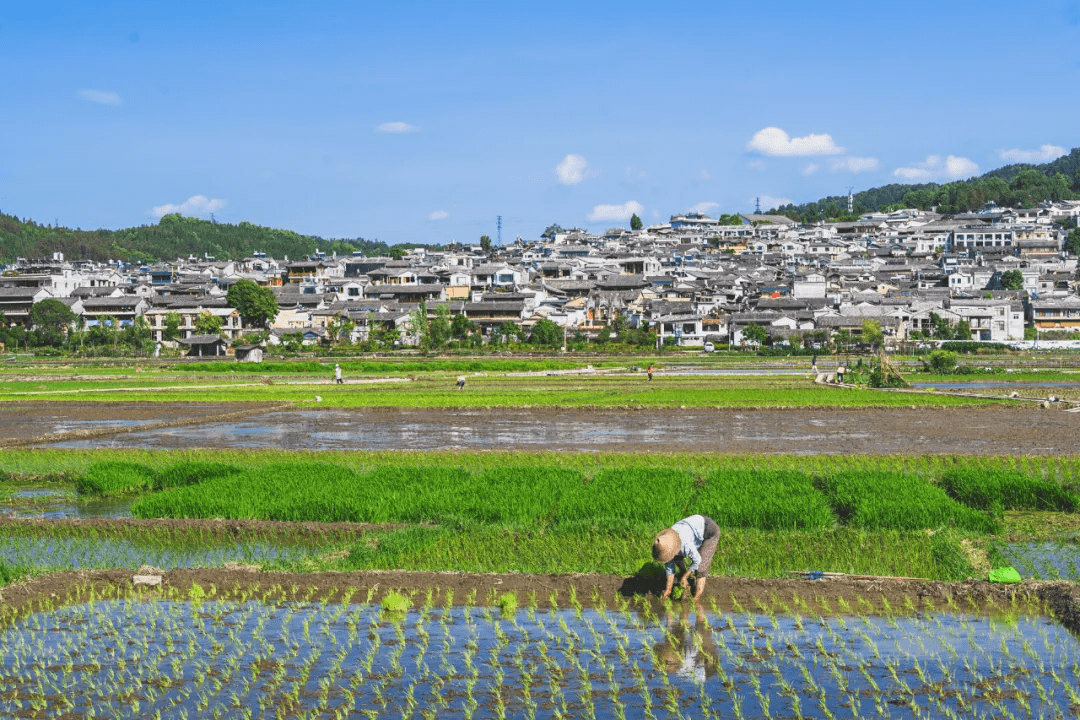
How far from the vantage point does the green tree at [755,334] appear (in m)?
68.1

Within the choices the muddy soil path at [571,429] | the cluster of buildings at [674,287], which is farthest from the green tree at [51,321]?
the muddy soil path at [571,429]

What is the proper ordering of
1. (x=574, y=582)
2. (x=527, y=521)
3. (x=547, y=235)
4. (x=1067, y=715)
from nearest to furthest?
(x=1067, y=715)
(x=574, y=582)
(x=527, y=521)
(x=547, y=235)

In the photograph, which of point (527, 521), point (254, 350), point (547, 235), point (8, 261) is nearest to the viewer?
point (527, 521)

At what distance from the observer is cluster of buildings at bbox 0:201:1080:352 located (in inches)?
2886

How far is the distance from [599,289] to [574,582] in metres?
76.4

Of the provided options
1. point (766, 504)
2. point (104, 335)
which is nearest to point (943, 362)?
point (766, 504)

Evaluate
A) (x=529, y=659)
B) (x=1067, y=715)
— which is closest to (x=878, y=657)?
(x=1067, y=715)

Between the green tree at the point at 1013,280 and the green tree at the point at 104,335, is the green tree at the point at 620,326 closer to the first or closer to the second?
the green tree at the point at 1013,280

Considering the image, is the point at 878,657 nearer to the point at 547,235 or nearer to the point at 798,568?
the point at 798,568

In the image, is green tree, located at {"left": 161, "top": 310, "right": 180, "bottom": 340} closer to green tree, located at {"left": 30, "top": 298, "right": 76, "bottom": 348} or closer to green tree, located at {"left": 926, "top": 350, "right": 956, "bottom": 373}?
green tree, located at {"left": 30, "top": 298, "right": 76, "bottom": 348}

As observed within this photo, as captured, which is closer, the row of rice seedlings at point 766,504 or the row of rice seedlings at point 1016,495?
the row of rice seedlings at point 766,504

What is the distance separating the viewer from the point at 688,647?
26.3 ft

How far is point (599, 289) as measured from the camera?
85562mm

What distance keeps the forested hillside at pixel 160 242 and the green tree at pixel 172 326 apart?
232 ft
